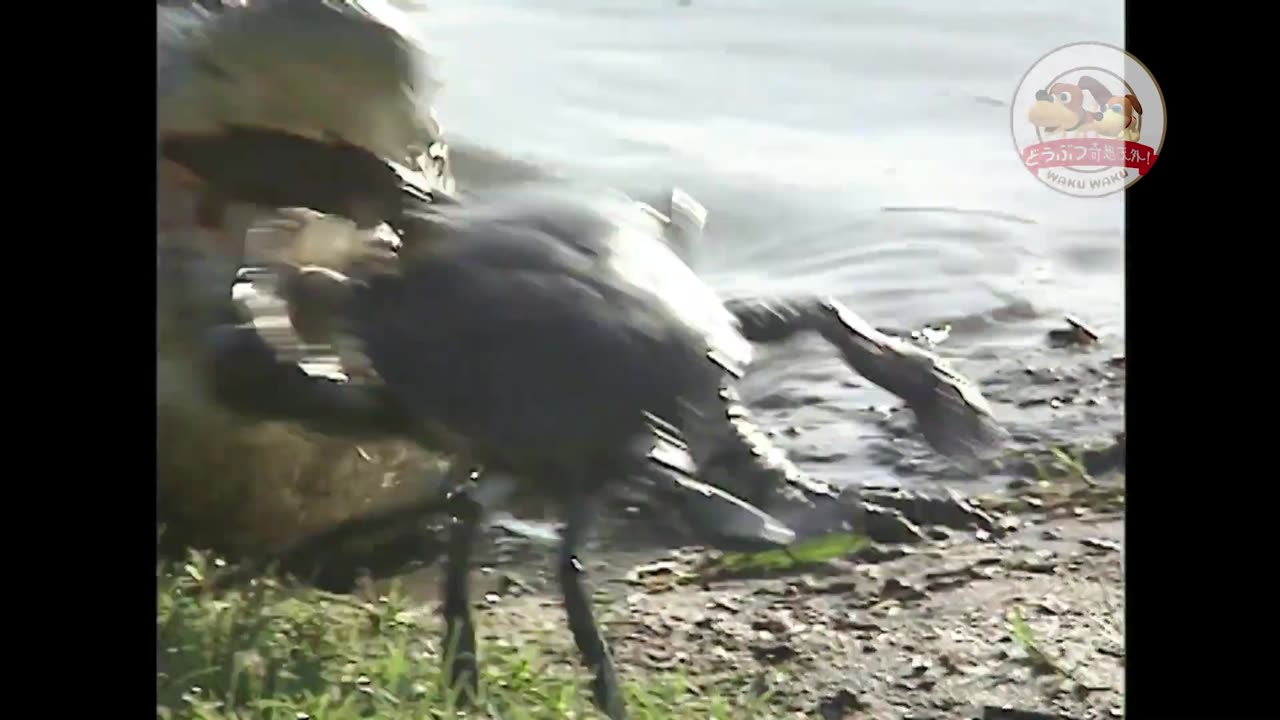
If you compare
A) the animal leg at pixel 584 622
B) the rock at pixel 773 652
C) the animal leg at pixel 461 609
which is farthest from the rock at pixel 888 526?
the animal leg at pixel 461 609

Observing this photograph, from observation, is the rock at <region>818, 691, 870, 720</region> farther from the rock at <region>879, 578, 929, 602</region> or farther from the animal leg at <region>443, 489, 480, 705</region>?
the animal leg at <region>443, 489, 480, 705</region>

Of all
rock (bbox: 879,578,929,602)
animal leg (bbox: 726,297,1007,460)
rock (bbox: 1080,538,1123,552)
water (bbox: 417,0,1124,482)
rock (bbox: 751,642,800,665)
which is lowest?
rock (bbox: 751,642,800,665)

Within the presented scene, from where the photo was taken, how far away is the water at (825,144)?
864 mm

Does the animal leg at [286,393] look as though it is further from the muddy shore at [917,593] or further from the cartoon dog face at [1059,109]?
the cartoon dog face at [1059,109]

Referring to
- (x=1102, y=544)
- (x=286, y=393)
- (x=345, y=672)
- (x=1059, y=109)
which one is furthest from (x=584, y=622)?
(x=1059, y=109)

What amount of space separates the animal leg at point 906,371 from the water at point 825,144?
0.02 m

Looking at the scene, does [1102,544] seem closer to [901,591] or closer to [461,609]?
[901,591]

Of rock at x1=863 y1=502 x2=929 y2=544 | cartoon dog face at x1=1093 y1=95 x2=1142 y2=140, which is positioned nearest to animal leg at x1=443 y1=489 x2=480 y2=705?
rock at x1=863 y1=502 x2=929 y2=544

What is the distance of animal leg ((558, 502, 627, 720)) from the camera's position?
83cm

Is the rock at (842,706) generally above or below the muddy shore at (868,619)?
below

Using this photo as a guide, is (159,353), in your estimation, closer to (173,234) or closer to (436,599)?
(173,234)

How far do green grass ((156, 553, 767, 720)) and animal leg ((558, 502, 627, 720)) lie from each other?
0.04 feet
